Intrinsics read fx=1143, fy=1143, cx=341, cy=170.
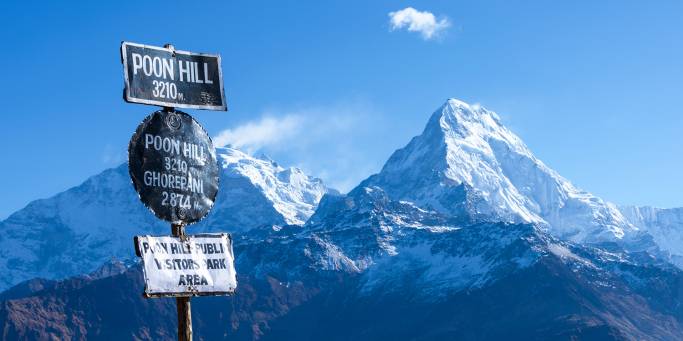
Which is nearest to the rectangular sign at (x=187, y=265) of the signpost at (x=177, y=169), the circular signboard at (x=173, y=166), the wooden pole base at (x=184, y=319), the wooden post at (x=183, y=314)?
the signpost at (x=177, y=169)

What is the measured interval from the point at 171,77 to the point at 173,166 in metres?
1.42

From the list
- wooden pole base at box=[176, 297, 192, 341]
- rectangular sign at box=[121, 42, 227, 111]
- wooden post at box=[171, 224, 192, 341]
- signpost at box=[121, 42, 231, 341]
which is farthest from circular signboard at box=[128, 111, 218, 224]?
wooden pole base at box=[176, 297, 192, 341]

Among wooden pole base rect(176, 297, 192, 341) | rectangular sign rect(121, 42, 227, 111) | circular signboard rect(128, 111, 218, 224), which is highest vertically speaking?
rectangular sign rect(121, 42, 227, 111)

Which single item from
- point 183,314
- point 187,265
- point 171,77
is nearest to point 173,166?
point 171,77

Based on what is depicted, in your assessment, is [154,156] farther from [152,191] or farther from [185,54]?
[185,54]

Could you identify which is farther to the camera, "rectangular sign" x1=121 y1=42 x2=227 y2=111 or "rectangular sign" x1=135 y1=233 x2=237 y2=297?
"rectangular sign" x1=121 y1=42 x2=227 y2=111

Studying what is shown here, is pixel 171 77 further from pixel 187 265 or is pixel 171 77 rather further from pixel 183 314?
pixel 183 314

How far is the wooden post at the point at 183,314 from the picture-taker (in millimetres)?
17714

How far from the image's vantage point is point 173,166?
18297 mm

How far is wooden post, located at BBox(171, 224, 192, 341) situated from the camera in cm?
1771

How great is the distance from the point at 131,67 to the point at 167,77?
0.64 meters

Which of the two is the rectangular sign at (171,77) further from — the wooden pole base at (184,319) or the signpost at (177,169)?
the wooden pole base at (184,319)

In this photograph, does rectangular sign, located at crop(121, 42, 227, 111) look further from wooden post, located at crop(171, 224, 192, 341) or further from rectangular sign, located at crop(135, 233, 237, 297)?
rectangular sign, located at crop(135, 233, 237, 297)

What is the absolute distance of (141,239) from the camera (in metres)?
17.3
